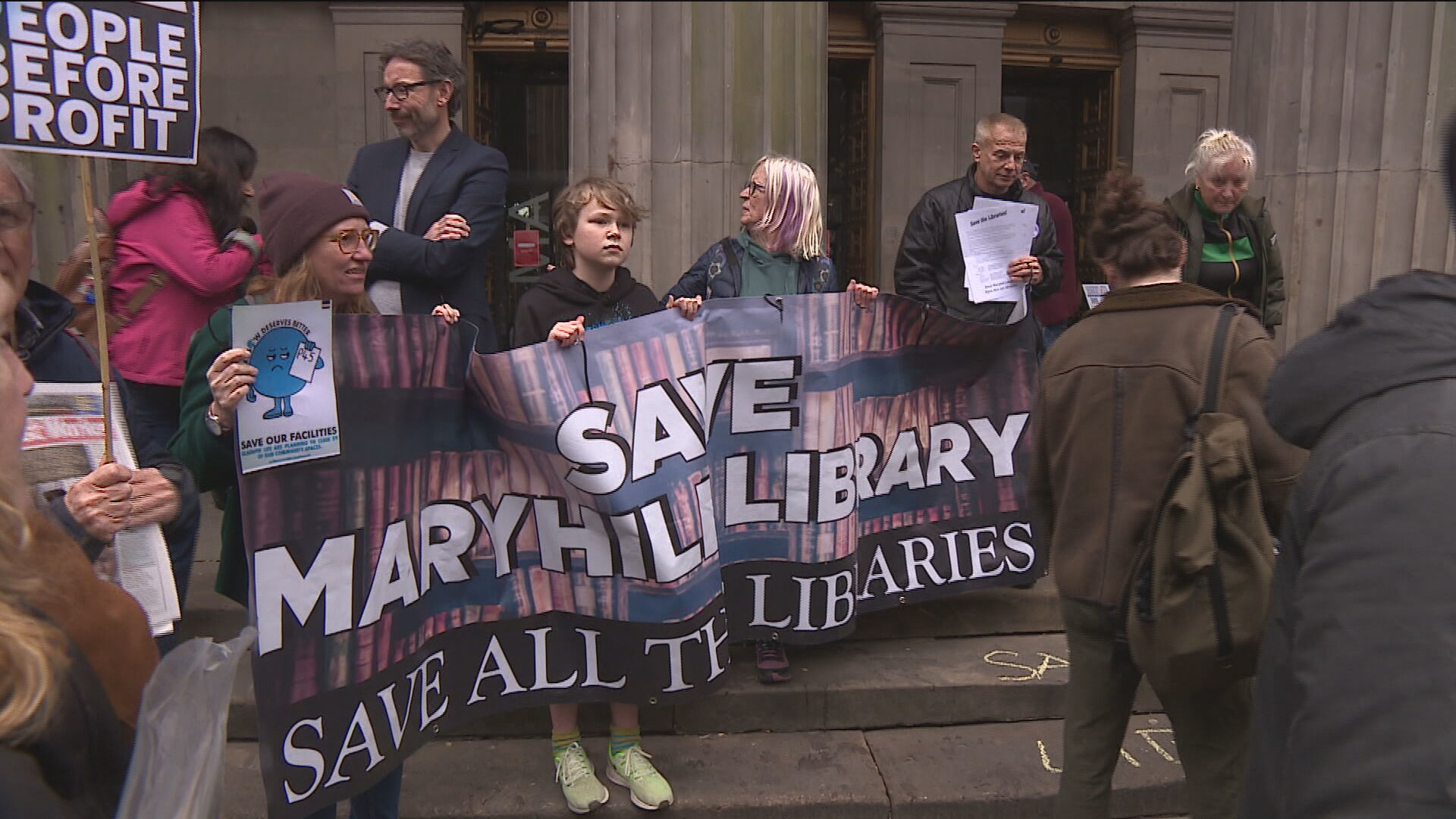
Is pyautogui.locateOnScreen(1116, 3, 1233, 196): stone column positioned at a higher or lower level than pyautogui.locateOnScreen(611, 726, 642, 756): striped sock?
higher

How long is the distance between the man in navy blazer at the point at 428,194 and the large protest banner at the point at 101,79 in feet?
4.11

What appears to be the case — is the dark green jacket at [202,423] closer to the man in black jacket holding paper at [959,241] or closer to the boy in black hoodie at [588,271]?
the boy in black hoodie at [588,271]

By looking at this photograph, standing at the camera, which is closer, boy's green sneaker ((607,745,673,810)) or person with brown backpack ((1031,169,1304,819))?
person with brown backpack ((1031,169,1304,819))

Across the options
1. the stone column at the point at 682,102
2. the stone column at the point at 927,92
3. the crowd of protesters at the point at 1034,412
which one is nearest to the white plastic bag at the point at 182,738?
the crowd of protesters at the point at 1034,412

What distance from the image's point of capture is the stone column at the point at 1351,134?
614 centimetres

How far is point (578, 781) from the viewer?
123 inches

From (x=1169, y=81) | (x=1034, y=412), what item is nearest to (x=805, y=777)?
(x=1034, y=412)

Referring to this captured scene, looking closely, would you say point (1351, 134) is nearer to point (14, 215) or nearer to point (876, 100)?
point (876, 100)

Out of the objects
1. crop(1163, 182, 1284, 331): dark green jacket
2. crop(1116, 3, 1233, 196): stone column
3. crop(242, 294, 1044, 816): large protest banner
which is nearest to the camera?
crop(242, 294, 1044, 816): large protest banner

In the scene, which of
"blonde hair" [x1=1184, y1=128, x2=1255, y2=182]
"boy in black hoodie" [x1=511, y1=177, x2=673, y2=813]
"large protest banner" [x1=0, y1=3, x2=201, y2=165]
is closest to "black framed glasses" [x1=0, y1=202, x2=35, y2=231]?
"large protest banner" [x1=0, y1=3, x2=201, y2=165]

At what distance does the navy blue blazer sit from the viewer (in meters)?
3.39

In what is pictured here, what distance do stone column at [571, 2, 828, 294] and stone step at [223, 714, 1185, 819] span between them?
3.06 metres

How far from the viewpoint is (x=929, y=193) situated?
436 cm

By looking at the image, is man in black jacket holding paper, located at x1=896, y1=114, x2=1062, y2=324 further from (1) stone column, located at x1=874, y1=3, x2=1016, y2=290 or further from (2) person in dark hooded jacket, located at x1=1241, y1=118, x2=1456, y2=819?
(1) stone column, located at x1=874, y1=3, x2=1016, y2=290
